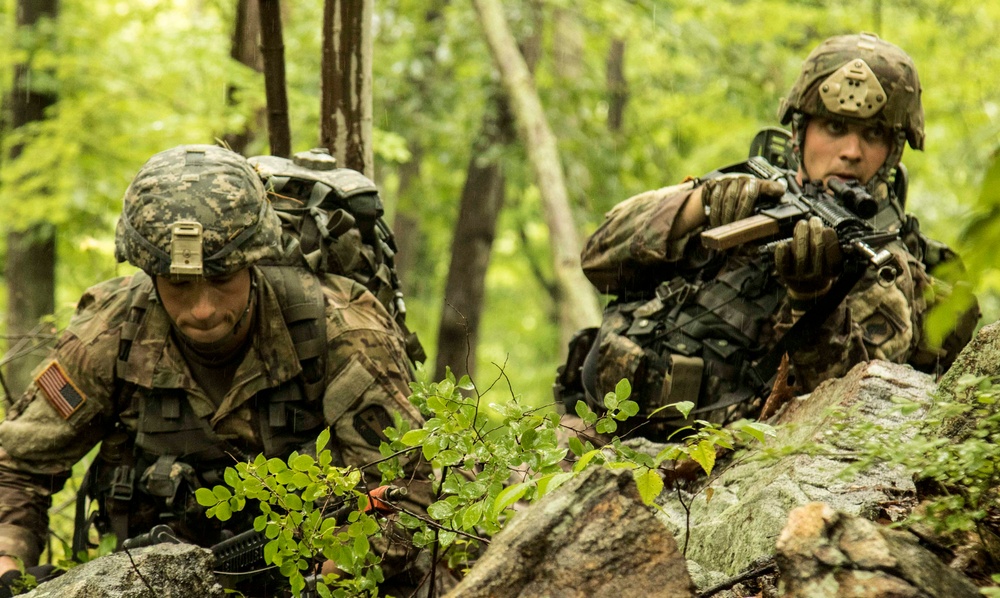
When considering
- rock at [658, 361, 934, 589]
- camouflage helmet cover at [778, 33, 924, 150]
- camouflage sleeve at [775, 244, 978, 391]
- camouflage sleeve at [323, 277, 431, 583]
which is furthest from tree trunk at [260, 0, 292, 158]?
rock at [658, 361, 934, 589]

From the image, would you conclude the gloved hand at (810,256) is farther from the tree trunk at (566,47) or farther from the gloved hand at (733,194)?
the tree trunk at (566,47)

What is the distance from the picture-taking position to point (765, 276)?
483 centimetres

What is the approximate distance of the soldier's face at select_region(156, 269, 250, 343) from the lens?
158 inches

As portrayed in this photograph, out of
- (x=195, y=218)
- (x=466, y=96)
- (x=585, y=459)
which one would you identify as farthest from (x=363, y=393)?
(x=466, y=96)

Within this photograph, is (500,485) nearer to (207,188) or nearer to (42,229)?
(207,188)

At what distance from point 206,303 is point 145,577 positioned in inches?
46.8

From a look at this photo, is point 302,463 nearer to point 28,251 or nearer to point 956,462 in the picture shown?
point 956,462

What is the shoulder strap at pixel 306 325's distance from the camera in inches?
166

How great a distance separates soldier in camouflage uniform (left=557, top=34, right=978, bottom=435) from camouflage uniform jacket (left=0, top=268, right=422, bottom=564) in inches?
47.4

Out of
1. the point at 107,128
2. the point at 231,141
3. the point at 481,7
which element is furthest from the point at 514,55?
the point at 107,128

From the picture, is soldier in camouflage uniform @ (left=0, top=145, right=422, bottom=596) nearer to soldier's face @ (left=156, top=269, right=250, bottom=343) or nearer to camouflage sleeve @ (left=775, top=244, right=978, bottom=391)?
soldier's face @ (left=156, top=269, right=250, bottom=343)

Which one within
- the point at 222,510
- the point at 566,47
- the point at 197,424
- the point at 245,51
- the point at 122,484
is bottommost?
the point at 122,484

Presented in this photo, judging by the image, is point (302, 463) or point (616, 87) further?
point (616, 87)

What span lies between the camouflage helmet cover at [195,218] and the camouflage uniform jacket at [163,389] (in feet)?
0.90
